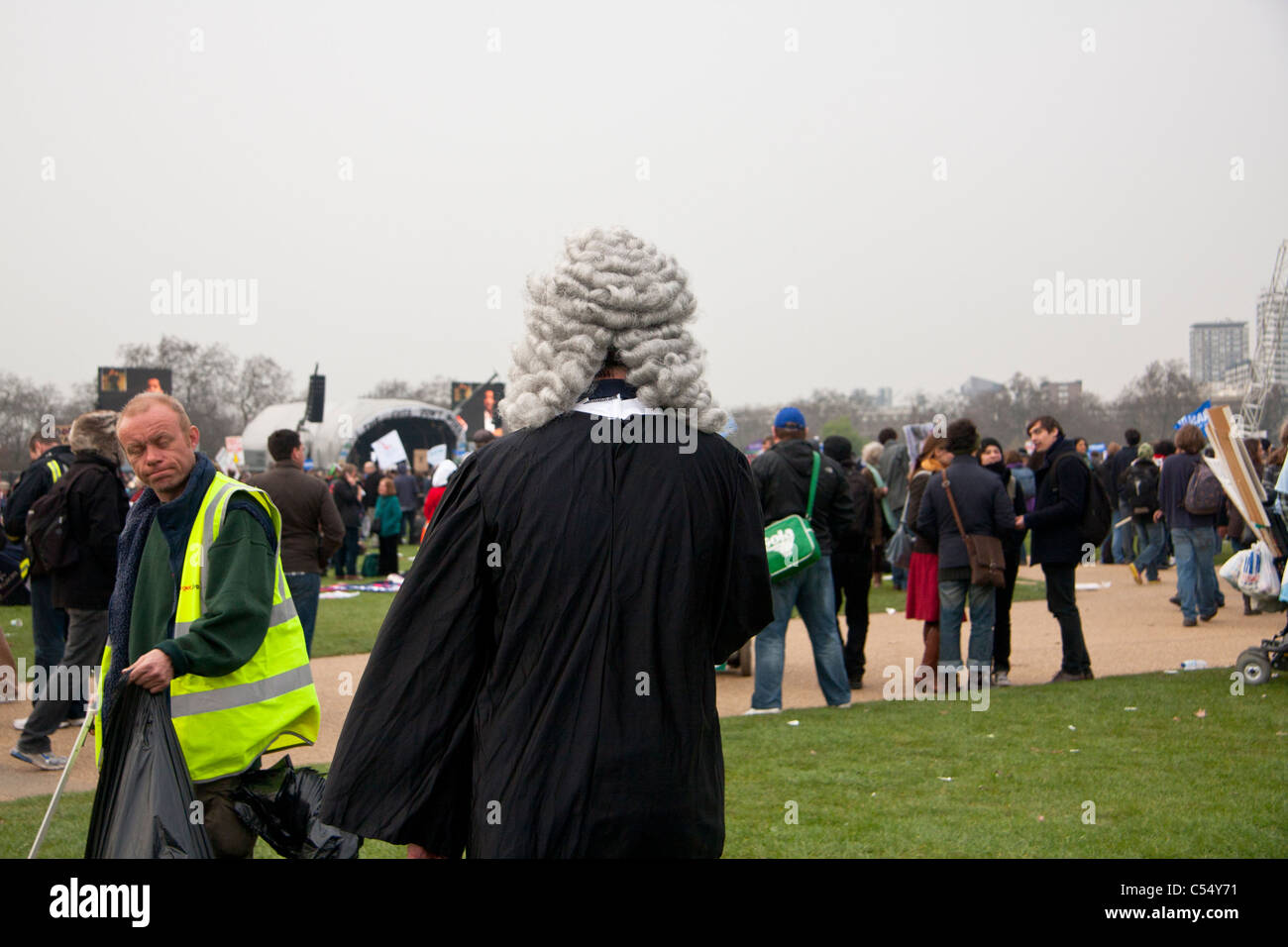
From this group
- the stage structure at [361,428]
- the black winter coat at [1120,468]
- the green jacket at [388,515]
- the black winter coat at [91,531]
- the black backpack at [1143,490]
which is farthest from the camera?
the stage structure at [361,428]

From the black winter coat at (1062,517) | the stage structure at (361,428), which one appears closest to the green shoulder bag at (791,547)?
the black winter coat at (1062,517)

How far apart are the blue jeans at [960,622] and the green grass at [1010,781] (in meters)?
0.34

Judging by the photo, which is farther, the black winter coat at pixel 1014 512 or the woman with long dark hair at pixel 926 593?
the black winter coat at pixel 1014 512

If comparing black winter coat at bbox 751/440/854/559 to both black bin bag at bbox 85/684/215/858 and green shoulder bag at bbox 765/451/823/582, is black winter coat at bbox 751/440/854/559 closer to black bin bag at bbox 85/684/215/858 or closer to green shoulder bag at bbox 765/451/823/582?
green shoulder bag at bbox 765/451/823/582

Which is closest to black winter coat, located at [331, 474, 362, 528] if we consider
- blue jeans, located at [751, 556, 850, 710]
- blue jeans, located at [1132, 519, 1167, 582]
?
blue jeans, located at [1132, 519, 1167, 582]

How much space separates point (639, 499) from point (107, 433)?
6.14 metres

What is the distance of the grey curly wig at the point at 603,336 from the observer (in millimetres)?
2477

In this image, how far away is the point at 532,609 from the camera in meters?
2.32

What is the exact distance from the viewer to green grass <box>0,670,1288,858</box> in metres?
5.35

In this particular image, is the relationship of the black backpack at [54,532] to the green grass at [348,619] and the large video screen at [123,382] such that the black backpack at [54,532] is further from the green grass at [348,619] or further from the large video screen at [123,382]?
the large video screen at [123,382]
